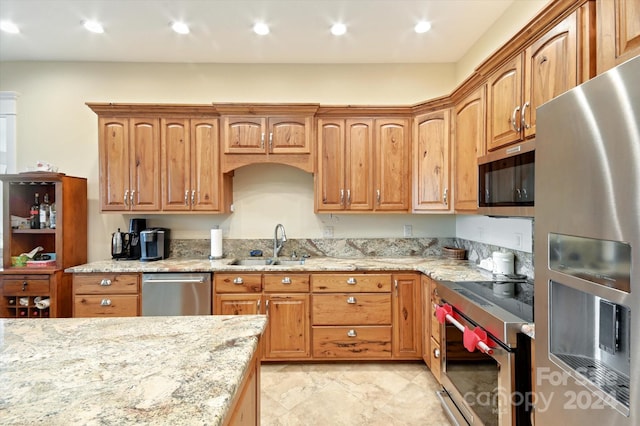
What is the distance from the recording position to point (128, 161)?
118 inches

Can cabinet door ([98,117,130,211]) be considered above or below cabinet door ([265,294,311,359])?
above

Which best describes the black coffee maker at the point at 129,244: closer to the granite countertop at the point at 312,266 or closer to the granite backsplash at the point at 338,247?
the granite countertop at the point at 312,266

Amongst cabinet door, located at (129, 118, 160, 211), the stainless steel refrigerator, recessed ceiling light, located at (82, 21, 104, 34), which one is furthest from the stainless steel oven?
recessed ceiling light, located at (82, 21, 104, 34)

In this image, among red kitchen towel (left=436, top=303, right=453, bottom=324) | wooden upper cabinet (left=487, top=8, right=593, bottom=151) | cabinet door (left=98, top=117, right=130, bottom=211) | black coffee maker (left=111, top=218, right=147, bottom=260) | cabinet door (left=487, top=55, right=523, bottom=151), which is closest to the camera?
wooden upper cabinet (left=487, top=8, right=593, bottom=151)

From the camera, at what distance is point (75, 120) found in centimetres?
332

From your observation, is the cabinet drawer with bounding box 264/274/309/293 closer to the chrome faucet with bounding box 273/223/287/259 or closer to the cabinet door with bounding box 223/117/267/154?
the chrome faucet with bounding box 273/223/287/259

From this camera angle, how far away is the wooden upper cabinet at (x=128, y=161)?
2990 mm

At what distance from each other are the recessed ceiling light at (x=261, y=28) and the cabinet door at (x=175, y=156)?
42.4 inches

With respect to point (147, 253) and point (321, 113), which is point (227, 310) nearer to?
point (147, 253)

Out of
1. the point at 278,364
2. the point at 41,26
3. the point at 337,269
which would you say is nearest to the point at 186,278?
the point at 278,364

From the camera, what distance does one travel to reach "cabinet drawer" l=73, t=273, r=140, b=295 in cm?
273

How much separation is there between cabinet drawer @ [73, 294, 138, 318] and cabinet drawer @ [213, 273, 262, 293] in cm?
76

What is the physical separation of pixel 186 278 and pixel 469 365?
7.50ft

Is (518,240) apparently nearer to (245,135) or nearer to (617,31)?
(617,31)
